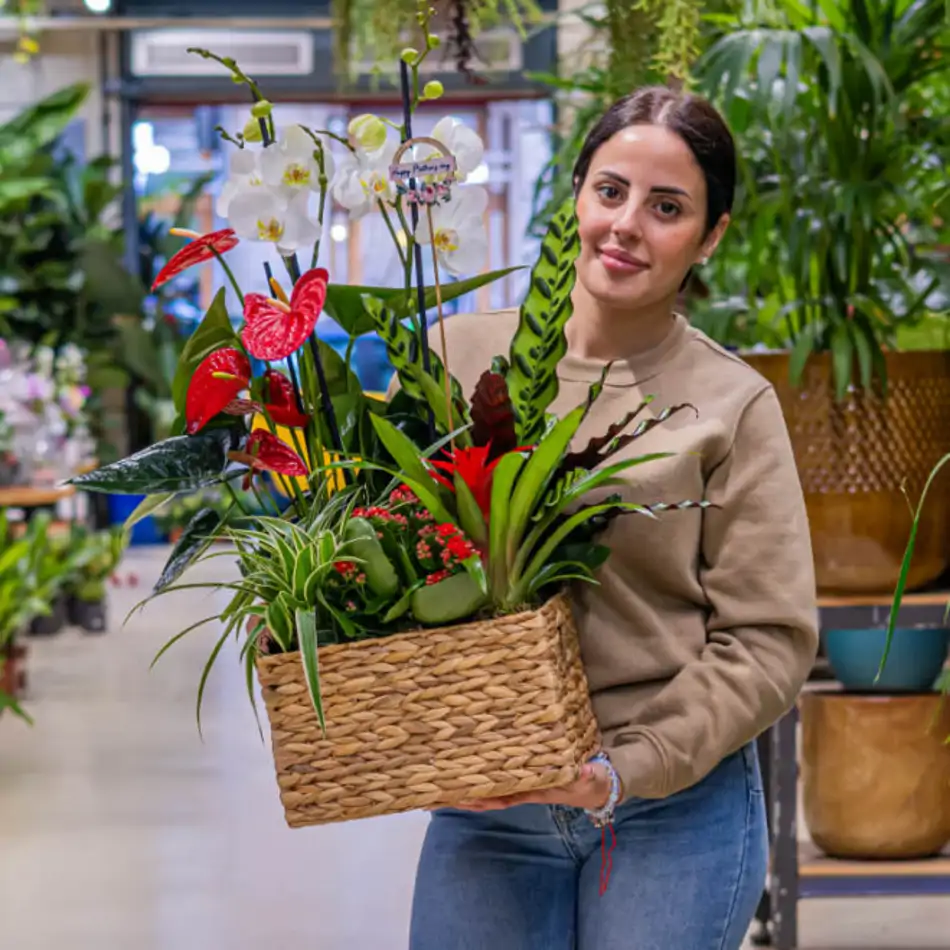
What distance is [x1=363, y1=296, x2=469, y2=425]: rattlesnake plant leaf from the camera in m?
1.50

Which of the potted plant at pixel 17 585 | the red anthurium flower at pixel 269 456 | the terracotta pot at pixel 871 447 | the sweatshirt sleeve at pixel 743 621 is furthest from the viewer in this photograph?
the potted plant at pixel 17 585

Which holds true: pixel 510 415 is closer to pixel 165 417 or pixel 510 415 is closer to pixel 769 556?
pixel 769 556

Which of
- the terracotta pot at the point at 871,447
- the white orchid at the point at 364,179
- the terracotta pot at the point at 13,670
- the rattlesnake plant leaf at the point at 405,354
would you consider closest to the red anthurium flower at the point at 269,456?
the rattlesnake plant leaf at the point at 405,354

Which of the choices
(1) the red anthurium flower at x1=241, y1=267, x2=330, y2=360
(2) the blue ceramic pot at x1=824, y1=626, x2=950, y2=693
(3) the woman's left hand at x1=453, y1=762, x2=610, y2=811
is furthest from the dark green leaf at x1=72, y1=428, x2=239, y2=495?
(2) the blue ceramic pot at x1=824, y1=626, x2=950, y2=693

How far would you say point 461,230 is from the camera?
5.05ft

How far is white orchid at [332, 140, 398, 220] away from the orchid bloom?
0.15 feet

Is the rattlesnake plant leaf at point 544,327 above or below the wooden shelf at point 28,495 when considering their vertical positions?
above

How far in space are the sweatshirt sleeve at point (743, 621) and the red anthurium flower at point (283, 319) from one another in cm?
46

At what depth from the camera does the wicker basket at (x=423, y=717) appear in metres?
1.40

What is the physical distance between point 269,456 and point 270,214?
0.21 meters

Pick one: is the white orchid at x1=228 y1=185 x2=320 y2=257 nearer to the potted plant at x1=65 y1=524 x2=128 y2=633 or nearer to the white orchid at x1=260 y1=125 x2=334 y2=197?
the white orchid at x1=260 y1=125 x2=334 y2=197

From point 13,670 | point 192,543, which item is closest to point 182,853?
point 13,670

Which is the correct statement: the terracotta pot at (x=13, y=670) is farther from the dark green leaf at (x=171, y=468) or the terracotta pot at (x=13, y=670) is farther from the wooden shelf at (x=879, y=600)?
the dark green leaf at (x=171, y=468)

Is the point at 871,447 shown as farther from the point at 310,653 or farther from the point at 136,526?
the point at 136,526
